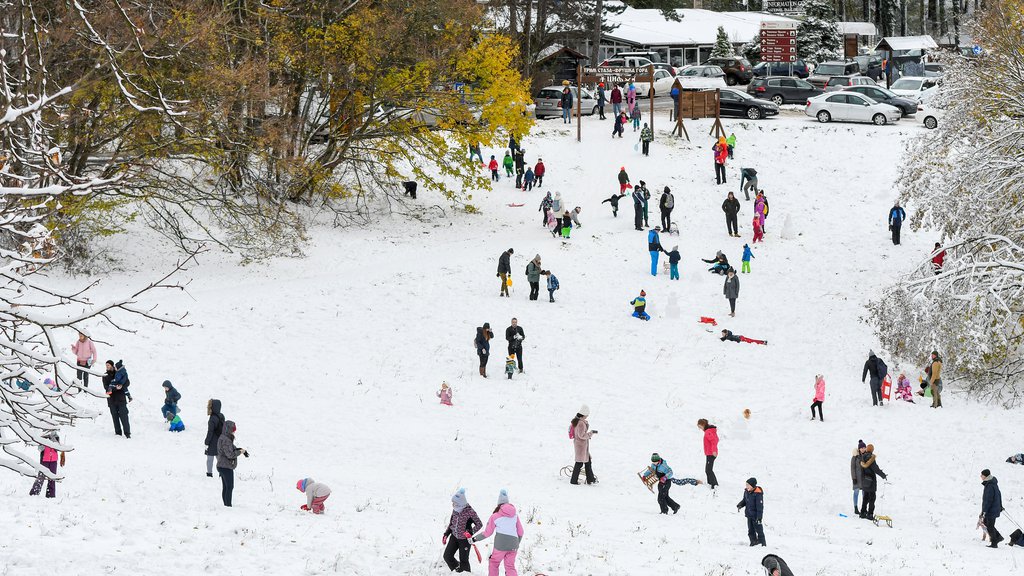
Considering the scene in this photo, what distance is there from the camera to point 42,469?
8.42m

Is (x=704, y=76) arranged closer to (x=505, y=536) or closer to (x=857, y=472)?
(x=857, y=472)

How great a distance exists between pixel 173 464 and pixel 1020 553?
39.1 ft

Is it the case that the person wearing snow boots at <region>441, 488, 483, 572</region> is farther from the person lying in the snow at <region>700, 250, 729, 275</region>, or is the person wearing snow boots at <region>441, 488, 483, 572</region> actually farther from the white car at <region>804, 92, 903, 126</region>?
the white car at <region>804, 92, 903, 126</region>

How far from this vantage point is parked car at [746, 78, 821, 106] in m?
48.2

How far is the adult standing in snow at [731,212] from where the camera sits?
30.5 meters

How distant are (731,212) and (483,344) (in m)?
11.6

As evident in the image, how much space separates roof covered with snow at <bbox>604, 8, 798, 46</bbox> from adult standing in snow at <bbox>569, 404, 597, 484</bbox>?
163 ft

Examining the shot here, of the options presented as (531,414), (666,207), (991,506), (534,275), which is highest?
(666,207)

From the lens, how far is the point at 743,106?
42.5m

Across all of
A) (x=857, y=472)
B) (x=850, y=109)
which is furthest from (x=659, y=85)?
(x=857, y=472)

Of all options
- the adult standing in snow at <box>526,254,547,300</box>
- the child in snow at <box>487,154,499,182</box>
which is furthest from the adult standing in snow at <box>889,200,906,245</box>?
the child in snow at <box>487,154,499,182</box>

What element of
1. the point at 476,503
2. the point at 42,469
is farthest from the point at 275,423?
the point at 42,469

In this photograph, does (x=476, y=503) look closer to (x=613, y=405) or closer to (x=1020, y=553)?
(x=613, y=405)

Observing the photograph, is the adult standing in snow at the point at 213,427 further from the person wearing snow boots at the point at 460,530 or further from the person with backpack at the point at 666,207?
the person with backpack at the point at 666,207
